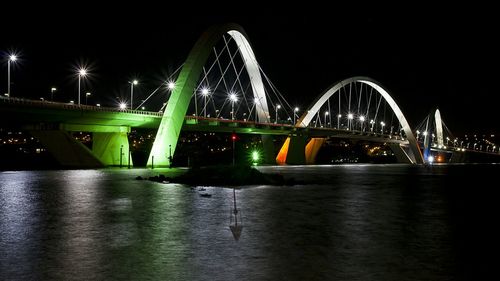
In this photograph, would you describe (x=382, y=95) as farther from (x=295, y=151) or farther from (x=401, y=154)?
(x=295, y=151)

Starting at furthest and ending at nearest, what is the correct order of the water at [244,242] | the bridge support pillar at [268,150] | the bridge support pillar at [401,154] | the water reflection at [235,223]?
the bridge support pillar at [401,154]
the bridge support pillar at [268,150]
the water reflection at [235,223]
the water at [244,242]

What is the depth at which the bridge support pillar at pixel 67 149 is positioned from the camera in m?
58.8

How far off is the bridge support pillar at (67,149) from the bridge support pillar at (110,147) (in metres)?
5.27

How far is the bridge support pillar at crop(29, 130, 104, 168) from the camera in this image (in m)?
58.8

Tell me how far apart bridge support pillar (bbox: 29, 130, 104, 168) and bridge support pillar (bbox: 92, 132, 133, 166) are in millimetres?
5274

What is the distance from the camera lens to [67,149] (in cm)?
6000

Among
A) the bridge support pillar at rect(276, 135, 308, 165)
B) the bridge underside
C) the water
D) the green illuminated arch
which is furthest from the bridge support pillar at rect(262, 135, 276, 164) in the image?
the water

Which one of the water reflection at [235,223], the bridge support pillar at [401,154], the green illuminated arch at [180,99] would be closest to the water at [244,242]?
the water reflection at [235,223]

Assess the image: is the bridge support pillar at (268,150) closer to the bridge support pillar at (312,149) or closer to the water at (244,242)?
the bridge support pillar at (312,149)

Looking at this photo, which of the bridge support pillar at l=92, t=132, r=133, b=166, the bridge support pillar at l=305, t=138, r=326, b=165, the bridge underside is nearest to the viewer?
the bridge underside

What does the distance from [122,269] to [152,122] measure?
56.9 metres

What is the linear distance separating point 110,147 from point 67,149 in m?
7.83

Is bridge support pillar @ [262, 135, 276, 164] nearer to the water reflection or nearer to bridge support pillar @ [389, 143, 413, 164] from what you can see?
bridge support pillar @ [389, 143, 413, 164]

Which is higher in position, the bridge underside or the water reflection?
the bridge underside
